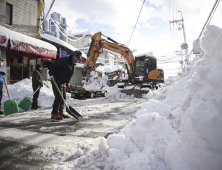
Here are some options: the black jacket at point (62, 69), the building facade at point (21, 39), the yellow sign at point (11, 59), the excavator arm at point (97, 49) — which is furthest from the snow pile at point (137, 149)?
the yellow sign at point (11, 59)

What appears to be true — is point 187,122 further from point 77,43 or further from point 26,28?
point 77,43

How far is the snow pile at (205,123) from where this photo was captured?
1.07 m

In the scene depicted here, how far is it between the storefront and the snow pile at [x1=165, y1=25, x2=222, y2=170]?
8.32 metres

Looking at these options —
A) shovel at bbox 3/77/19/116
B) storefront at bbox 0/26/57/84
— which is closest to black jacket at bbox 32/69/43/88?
shovel at bbox 3/77/19/116

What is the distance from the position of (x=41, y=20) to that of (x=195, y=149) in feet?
43.3

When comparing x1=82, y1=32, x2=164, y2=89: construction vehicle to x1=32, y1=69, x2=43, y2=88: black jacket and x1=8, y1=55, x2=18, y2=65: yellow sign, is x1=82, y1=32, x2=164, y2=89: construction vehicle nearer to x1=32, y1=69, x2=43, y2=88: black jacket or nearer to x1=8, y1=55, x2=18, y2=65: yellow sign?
x1=32, y1=69, x2=43, y2=88: black jacket

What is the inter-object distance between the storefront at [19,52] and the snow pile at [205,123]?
8323 mm

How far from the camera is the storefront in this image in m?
7.18

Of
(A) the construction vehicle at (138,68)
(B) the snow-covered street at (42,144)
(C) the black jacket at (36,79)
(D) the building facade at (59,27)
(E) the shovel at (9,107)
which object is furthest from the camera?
(D) the building facade at (59,27)

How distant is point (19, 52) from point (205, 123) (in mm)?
10952

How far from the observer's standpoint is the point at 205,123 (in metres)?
1.12

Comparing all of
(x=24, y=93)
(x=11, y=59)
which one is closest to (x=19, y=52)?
(x=11, y=59)

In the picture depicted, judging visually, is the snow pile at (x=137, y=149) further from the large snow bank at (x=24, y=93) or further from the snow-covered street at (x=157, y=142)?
the large snow bank at (x=24, y=93)

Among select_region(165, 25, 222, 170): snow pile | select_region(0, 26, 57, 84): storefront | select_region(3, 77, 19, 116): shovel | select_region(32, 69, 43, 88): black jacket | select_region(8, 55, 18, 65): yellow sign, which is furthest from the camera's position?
select_region(8, 55, 18, 65): yellow sign
